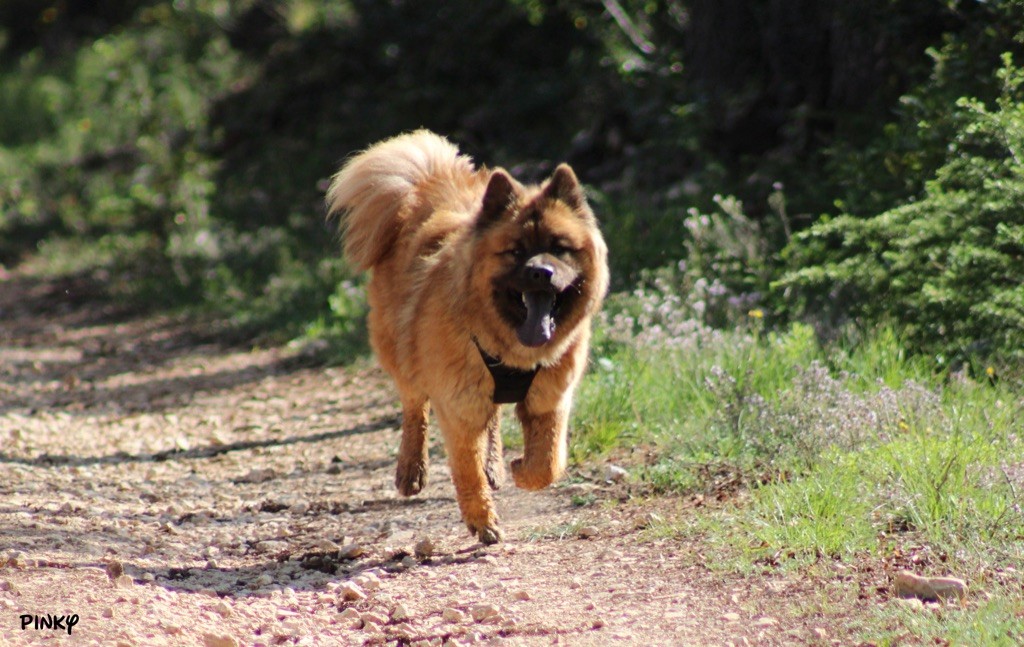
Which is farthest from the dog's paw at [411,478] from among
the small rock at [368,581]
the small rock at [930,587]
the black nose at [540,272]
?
the small rock at [930,587]

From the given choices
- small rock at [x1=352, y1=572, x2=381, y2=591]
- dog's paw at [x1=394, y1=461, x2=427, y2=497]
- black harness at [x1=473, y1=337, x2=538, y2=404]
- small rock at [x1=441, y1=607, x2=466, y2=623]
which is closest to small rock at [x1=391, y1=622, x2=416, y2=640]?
small rock at [x1=441, y1=607, x2=466, y2=623]

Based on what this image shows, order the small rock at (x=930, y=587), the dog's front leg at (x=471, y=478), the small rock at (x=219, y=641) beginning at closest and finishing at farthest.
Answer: the small rock at (x=219, y=641) → the small rock at (x=930, y=587) → the dog's front leg at (x=471, y=478)

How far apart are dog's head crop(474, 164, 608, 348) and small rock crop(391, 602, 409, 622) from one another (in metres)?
1.24

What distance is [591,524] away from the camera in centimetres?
539

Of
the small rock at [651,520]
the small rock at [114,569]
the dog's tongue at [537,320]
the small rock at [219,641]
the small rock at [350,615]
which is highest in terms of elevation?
the dog's tongue at [537,320]

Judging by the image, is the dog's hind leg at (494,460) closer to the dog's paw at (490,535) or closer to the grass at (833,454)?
the grass at (833,454)

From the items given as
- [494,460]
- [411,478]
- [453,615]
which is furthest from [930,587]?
[411,478]

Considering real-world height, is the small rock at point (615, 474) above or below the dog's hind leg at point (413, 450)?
below

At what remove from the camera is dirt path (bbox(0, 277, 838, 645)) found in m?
4.20

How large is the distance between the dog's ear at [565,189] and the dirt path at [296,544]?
4.79ft

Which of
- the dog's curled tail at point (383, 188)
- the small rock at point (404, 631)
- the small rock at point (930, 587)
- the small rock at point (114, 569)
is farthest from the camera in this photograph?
the dog's curled tail at point (383, 188)

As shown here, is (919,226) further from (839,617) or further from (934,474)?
(839,617)

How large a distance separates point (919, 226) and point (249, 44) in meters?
12.4

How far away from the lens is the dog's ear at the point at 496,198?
16.8 ft
